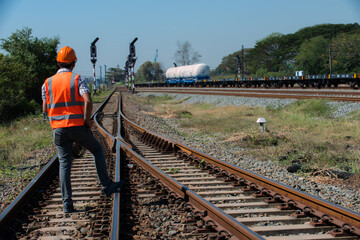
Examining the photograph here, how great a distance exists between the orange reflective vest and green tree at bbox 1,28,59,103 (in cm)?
2248

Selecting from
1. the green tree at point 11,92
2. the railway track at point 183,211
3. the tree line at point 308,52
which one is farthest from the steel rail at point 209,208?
the tree line at point 308,52

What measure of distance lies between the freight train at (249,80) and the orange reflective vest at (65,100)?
2377 cm

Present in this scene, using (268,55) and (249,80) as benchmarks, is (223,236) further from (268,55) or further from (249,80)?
(268,55)

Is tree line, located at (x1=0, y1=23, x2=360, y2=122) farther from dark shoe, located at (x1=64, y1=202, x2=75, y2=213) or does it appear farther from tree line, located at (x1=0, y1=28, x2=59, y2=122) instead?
dark shoe, located at (x1=64, y1=202, x2=75, y2=213)

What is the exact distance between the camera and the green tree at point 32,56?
87.5 feet

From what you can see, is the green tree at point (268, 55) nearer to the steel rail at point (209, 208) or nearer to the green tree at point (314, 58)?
the green tree at point (314, 58)

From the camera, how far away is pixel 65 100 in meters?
4.45

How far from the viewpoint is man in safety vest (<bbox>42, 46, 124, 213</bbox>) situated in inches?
174

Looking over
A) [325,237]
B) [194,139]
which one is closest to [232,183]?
[325,237]

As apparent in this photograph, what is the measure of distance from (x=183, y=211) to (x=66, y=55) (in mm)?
2340

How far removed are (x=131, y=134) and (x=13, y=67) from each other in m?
11.3

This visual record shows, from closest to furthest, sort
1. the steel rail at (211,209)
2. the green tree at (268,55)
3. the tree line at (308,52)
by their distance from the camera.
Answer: the steel rail at (211,209) < the tree line at (308,52) < the green tree at (268,55)

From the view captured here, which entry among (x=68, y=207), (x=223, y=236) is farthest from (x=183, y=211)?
(x=68, y=207)

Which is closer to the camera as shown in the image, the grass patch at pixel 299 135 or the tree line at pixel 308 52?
the grass patch at pixel 299 135
